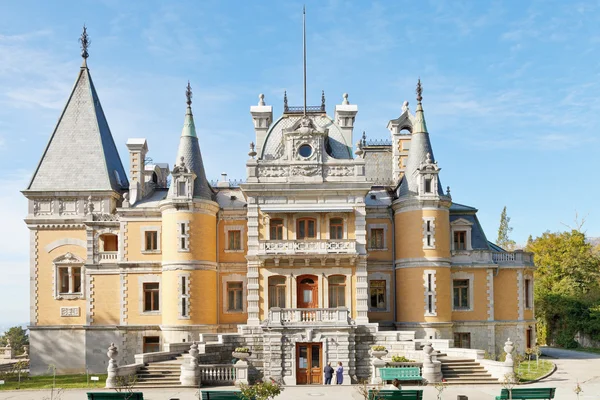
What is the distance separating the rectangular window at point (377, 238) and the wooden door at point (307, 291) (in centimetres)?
520

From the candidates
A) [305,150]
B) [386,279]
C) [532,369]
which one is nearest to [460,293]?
[386,279]

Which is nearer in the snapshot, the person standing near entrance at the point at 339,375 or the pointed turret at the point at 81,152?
the person standing near entrance at the point at 339,375

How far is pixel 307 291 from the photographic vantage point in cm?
3719

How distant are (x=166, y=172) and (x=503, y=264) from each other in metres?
Result: 23.2

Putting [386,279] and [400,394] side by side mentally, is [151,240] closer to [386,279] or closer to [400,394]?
[386,279]

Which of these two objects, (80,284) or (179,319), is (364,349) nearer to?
(179,319)

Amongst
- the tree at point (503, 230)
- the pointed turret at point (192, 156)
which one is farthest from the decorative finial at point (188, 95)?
the tree at point (503, 230)

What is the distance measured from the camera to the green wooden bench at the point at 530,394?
21578mm

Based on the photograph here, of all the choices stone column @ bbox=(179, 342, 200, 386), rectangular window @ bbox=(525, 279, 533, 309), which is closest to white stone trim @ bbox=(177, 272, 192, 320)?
stone column @ bbox=(179, 342, 200, 386)

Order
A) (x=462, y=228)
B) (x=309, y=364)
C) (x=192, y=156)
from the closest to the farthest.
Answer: (x=309, y=364) → (x=192, y=156) → (x=462, y=228)

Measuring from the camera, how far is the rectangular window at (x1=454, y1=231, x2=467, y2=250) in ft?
133

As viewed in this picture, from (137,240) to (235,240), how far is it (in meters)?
5.95

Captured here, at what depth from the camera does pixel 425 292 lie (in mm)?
37469

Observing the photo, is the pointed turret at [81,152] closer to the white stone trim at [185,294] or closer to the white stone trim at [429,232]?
the white stone trim at [185,294]
